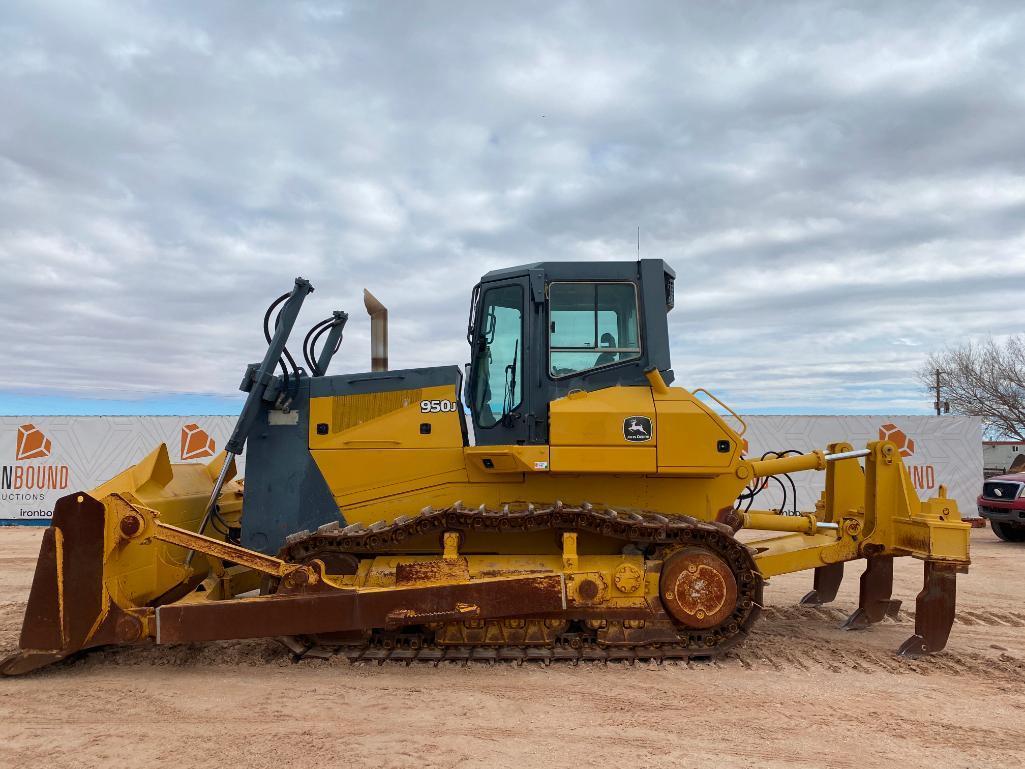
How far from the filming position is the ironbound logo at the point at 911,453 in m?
17.8

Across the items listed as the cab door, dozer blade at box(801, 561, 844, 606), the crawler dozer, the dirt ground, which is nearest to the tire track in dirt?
the dirt ground

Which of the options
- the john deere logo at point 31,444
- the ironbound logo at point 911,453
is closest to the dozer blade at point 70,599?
the john deere logo at point 31,444

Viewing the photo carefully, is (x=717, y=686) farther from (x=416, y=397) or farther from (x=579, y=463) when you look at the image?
(x=416, y=397)

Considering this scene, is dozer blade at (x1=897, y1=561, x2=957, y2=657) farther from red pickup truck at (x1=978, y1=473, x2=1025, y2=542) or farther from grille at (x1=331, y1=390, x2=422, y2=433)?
red pickup truck at (x1=978, y1=473, x2=1025, y2=542)

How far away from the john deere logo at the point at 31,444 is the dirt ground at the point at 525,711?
12.5m

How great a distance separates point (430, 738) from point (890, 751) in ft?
8.51

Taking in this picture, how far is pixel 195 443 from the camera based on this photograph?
17.1 metres

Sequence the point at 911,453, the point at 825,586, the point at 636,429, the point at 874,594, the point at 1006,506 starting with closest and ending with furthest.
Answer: the point at 636,429
the point at 874,594
the point at 825,586
the point at 1006,506
the point at 911,453

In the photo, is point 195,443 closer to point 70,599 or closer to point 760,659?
point 70,599

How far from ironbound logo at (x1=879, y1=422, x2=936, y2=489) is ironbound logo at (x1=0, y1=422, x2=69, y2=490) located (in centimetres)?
1970

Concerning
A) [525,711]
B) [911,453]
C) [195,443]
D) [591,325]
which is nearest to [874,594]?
[591,325]

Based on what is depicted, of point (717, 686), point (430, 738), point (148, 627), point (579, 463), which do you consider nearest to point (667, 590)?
point (717, 686)

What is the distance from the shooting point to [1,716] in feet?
14.8

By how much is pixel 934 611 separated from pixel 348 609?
4.65 metres
